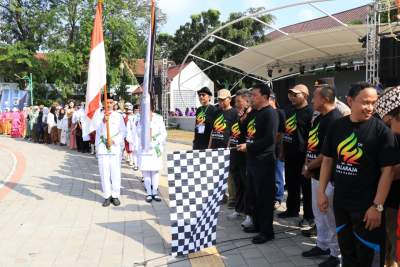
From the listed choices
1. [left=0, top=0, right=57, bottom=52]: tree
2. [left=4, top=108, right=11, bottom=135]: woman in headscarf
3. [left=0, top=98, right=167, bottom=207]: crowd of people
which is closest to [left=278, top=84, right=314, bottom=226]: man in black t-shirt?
[left=0, top=98, right=167, bottom=207]: crowd of people

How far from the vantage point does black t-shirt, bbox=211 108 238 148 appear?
273 inches

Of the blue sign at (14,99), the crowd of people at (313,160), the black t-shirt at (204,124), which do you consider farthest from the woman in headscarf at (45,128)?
the black t-shirt at (204,124)

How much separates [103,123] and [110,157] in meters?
0.64

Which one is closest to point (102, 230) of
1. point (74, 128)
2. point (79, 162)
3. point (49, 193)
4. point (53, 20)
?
point (49, 193)

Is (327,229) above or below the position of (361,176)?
below

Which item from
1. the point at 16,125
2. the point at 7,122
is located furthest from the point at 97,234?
the point at 7,122

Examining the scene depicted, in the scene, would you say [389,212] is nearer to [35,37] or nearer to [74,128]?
[74,128]

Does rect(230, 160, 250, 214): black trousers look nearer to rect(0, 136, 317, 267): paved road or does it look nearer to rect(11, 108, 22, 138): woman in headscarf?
rect(0, 136, 317, 267): paved road

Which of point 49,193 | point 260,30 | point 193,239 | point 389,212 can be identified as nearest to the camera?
point 389,212

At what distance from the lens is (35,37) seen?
1355 inches

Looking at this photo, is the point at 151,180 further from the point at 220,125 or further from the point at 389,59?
the point at 389,59

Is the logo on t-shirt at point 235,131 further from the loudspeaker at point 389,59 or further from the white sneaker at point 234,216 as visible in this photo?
the loudspeaker at point 389,59

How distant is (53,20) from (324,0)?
26859 mm

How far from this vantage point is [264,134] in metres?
5.12
